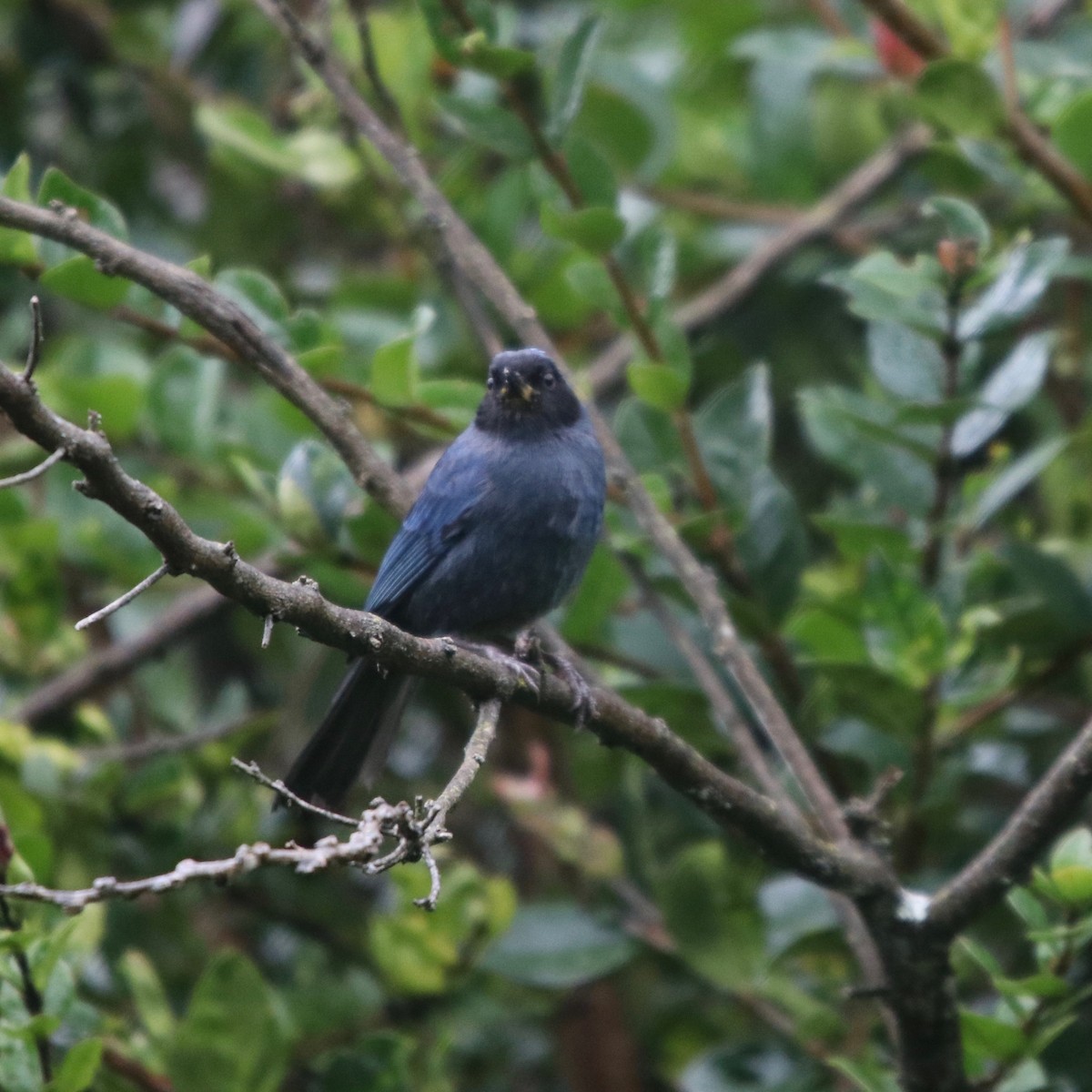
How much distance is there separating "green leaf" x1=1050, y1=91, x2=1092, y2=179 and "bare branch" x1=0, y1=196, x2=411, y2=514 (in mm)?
1653

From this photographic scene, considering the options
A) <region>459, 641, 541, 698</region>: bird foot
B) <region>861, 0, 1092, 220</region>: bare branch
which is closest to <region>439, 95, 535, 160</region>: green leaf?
<region>861, 0, 1092, 220</region>: bare branch

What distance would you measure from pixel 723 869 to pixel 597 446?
1016 millimetres

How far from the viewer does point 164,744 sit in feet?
12.5

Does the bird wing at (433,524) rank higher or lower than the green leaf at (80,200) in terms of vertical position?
lower

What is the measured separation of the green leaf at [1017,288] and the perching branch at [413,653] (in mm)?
1139

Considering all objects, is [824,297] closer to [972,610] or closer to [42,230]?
[972,610]

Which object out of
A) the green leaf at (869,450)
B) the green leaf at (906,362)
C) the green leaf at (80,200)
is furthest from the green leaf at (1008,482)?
the green leaf at (80,200)

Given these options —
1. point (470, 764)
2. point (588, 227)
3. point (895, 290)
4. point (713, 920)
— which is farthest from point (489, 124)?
point (713, 920)

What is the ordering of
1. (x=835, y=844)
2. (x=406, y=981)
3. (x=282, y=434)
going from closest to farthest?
(x=835, y=844)
(x=406, y=981)
(x=282, y=434)

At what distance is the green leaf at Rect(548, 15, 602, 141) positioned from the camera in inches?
130

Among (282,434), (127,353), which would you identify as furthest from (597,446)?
(127,353)

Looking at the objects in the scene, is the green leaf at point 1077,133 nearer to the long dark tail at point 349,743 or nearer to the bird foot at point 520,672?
the bird foot at point 520,672

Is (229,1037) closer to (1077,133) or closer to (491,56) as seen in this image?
(491,56)

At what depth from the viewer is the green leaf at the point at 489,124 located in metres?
3.37
